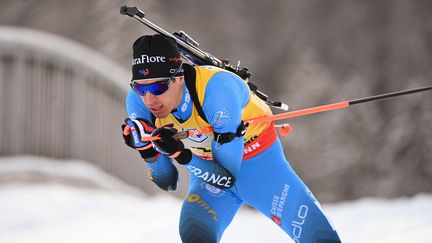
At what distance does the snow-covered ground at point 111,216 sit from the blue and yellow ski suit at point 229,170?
1.80 metres

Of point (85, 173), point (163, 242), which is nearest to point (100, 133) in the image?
point (85, 173)

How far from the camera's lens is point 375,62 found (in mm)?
15719

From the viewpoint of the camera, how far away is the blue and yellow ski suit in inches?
132

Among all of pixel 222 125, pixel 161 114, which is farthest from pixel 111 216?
pixel 222 125

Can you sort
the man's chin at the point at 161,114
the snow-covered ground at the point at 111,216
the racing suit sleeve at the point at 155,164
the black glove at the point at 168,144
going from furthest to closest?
the snow-covered ground at the point at 111,216, the racing suit sleeve at the point at 155,164, the man's chin at the point at 161,114, the black glove at the point at 168,144

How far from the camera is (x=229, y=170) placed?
11.1ft

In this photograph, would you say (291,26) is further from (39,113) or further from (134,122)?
(134,122)

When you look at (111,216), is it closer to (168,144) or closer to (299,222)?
(299,222)

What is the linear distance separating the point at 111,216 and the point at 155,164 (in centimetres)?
363

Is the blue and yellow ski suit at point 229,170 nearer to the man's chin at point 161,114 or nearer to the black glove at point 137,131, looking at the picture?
the man's chin at point 161,114

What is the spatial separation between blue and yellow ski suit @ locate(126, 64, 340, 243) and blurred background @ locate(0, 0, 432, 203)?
4.73 metres

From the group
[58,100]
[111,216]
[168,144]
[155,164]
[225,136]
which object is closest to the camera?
[168,144]

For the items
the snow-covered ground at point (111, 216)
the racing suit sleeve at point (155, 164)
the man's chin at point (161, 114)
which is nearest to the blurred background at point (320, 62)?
the snow-covered ground at point (111, 216)

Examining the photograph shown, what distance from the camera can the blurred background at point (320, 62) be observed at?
1354 centimetres
